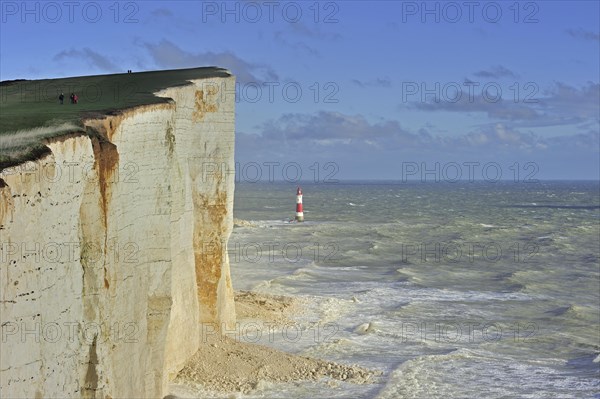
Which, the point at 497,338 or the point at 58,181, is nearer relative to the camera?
the point at 58,181

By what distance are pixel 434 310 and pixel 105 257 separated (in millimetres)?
15664

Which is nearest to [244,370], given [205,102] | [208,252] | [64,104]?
[208,252]

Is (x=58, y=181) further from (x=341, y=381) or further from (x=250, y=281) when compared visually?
(x=250, y=281)

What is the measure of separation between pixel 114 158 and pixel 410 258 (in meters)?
28.7

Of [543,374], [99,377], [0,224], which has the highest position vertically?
[0,224]

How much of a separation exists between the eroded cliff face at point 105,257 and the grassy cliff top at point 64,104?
283 millimetres

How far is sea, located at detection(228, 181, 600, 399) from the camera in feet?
53.0

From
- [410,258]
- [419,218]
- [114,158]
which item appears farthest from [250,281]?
[419,218]

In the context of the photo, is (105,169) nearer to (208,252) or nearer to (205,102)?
(205,102)

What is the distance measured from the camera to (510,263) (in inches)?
1442

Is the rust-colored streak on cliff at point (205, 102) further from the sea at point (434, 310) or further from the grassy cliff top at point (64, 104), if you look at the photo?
the sea at point (434, 310)

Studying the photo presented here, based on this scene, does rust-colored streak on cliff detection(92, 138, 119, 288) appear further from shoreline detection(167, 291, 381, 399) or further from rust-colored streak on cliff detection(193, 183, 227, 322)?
rust-colored streak on cliff detection(193, 183, 227, 322)

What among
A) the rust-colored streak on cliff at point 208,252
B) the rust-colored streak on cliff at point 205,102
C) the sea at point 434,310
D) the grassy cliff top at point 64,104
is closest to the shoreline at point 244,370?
the sea at point 434,310

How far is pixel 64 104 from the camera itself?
14.4 metres
